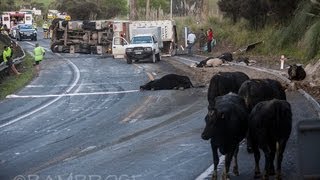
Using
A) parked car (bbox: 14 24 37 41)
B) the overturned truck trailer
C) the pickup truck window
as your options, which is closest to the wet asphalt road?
the pickup truck window

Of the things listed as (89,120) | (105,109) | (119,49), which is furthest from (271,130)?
(119,49)

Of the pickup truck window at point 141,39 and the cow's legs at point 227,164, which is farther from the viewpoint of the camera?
the pickup truck window at point 141,39

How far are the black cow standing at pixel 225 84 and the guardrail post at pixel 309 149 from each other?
577cm

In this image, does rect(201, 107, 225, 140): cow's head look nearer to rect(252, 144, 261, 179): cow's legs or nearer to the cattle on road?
rect(252, 144, 261, 179): cow's legs

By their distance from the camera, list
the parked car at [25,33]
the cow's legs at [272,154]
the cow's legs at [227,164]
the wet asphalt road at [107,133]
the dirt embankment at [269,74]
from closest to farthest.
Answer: the cow's legs at [272,154], the cow's legs at [227,164], the wet asphalt road at [107,133], the dirt embankment at [269,74], the parked car at [25,33]

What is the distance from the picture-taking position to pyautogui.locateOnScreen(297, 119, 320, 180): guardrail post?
744 cm

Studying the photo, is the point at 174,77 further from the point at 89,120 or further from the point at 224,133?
the point at 224,133

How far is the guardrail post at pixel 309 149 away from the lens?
744 centimetres

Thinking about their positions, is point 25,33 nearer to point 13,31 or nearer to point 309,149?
point 13,31

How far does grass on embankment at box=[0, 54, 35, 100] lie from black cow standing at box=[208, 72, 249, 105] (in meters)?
12.3

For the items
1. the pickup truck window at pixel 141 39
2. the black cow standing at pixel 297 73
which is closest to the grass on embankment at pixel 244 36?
the pickup truck window at pixel 141 39

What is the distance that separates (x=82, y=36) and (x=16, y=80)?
21635mm

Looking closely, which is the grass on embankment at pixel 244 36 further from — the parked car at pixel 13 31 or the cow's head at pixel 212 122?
the cow's head at pixel 212 122

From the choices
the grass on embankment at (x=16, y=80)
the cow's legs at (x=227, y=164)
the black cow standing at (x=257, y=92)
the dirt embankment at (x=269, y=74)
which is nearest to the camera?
the cow's legs at (x=227, y=164)
